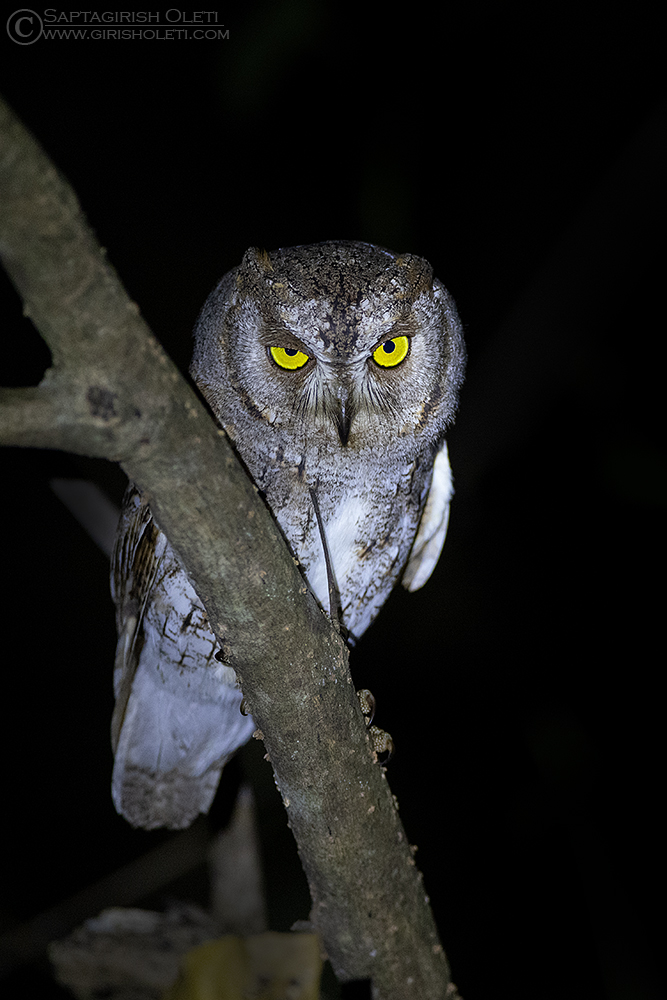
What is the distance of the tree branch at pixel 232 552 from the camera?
2.02ft

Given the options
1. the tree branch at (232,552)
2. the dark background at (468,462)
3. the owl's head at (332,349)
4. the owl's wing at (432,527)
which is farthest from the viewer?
the dark background at (468,462)

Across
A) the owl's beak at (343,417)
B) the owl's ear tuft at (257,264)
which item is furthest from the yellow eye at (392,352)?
the owl's ear tuft at (257,264)

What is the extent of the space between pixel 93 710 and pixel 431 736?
57.5 inches

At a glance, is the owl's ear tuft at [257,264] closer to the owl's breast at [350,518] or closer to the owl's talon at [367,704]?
the owl's breast at [350,518]

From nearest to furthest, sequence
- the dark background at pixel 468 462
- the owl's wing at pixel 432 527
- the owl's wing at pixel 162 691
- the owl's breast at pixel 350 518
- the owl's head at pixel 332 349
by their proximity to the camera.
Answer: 1. the owl's head at pixel 332 349
2. the owl's breast at pixel 350 518
3. the owl's wing at pixel 162 691
4. the owl's wing at pixel 432 527
5. the dark background at pixel 468 462

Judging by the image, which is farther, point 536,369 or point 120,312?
point 536,369

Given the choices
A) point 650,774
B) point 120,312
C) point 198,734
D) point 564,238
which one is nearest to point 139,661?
point 198,734

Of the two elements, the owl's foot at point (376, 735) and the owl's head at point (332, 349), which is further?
the owl's foot at point (376, 735)

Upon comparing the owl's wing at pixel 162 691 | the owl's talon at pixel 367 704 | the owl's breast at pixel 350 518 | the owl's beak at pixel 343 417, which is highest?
the owl's beak at pixel 343 417

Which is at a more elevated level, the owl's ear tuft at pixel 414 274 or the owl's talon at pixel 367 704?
the owl's ear tuft at pixel 414 274

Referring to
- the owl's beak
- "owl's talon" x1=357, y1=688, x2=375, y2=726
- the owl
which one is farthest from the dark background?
"owl's talon" x1=357, y1=688, x2=375, y2=726

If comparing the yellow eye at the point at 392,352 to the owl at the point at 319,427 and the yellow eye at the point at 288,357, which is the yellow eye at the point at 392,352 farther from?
the yellow eye at the point at 288,357

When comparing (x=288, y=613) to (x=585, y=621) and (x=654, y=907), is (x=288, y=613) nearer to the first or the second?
(x=585, y=621)

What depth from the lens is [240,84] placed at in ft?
5.37
